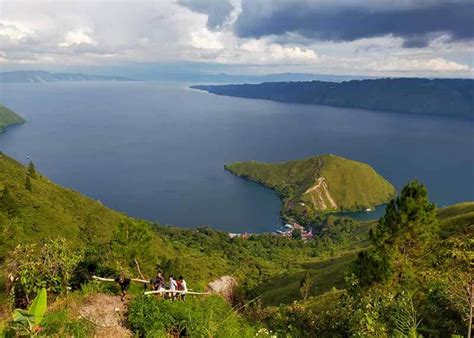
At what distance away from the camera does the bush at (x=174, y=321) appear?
12367mm

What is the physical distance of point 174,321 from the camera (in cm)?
1335

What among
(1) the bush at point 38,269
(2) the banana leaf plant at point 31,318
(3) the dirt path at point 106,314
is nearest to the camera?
(2) the banana leaf plant at point 31,318

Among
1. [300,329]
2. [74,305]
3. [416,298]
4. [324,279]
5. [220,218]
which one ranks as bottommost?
[220,218]

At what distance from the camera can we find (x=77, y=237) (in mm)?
74812

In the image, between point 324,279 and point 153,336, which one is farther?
point 324,279

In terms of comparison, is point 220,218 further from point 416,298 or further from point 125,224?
point 416,298

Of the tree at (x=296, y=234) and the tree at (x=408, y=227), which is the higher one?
the tree at (x=408, y=227)

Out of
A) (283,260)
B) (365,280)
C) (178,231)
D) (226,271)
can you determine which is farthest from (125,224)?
(178,231)

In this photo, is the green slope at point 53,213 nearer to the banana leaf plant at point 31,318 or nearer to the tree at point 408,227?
the tree at point 408,227

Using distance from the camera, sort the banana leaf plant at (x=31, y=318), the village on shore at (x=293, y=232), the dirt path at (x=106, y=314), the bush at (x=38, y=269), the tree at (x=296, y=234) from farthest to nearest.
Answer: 1. the village on shore at (x=293, y=232)
2. the tree at (x=296, y=234)
3. the bush at (x=38, y=269)
4. the dirt path at (x=106, y=314)
5. the banana leaf plant at (x=31, y=318)

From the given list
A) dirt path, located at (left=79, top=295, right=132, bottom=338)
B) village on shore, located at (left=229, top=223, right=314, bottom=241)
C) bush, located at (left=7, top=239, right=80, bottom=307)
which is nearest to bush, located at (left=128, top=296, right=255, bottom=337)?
dirt path, located at (left=79, top=295, right=132, bottom=338)

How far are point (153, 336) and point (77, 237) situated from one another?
6862cm

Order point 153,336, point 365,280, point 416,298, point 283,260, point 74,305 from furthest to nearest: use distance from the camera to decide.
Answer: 1. point 283,260
2. point 365,280
3. point 416,298
4. point 74,305
5. point 153,336

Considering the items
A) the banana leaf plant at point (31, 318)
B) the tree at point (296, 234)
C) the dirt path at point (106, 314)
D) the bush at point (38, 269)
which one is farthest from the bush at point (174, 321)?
the tree at point (296, 234)
